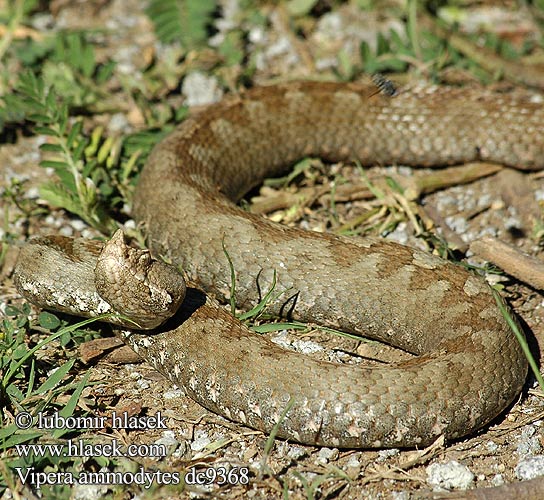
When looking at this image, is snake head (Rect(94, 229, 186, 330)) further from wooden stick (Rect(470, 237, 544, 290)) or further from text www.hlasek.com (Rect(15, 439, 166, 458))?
wooden stick (Rect(470, 237, 544, 290))

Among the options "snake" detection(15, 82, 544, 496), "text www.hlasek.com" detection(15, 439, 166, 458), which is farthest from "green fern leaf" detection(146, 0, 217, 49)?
"text www.hlasek.com" detection(15, 439, 166, 458)

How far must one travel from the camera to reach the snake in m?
4.08

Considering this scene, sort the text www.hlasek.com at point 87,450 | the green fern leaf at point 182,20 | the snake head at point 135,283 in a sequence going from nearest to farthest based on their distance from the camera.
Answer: the text www.hlasek.com at point 87,450 < the snake head at point 135,283 < the green fern leaf at point 182,20

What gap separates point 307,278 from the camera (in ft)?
16.1

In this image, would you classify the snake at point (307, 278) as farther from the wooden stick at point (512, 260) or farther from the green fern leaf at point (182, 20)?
the green fern leaf at point (182, 20)

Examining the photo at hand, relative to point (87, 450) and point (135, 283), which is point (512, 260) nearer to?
point (135, 283)

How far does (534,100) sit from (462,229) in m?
1.72

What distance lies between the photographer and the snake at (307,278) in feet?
13.4

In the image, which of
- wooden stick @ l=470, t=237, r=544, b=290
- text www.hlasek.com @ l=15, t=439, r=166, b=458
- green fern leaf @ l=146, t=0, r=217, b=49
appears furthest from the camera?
green fern leaf @ l=146, t=0, r=217, b=49

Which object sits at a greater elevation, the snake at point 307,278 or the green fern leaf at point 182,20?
the green fern leaf at point 182,20

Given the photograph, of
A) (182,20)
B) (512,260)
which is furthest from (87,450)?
(182,20)

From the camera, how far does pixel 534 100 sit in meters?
6.76

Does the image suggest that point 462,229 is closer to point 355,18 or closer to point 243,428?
point 243,428

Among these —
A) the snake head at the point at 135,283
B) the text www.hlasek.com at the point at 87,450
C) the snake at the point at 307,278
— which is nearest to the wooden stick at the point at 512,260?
the snake at the point at 307,278
